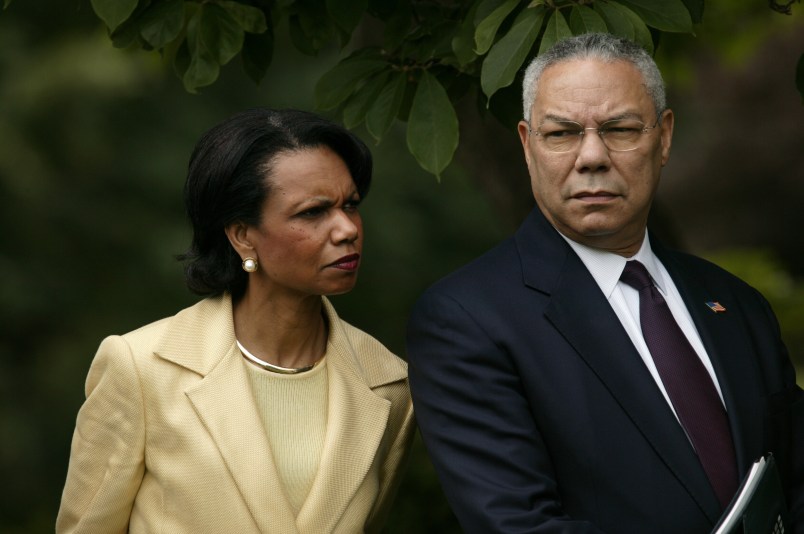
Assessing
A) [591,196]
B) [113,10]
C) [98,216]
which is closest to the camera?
[591,196]

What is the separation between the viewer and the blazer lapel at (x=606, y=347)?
3.03 metres

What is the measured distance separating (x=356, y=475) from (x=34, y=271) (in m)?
5.62

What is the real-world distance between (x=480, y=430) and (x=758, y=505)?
59 cm

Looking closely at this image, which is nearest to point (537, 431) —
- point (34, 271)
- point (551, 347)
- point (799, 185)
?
point (551, 347)

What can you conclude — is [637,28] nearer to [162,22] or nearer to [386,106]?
[386,106]

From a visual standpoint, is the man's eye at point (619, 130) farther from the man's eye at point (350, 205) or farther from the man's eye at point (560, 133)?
the man's eye at point (350, 205)

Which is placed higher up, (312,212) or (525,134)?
(525,134)

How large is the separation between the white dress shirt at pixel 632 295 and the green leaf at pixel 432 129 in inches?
16.3

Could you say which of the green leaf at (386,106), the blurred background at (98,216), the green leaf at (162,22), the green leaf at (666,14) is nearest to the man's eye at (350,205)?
the green leaf at (386,106)

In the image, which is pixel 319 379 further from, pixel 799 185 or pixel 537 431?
pixel 799 185

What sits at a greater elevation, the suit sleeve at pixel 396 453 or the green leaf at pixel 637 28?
the green leaf at pixel 637 28

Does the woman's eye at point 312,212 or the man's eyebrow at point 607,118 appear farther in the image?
the woman's eye at point 312,212

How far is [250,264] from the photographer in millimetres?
3391

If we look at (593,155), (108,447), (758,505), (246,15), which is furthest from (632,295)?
(246,15)
